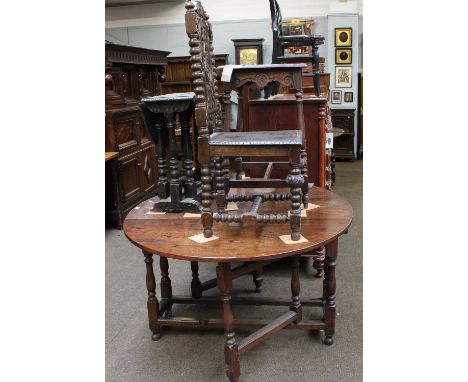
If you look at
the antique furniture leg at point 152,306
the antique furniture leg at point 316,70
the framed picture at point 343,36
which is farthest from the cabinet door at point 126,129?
the framed picture at point 343,36

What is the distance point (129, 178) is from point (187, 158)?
2331mm

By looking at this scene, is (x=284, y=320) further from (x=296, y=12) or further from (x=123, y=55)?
(x=296, y=12)

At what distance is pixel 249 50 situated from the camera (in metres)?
8.06

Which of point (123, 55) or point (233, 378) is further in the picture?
point (123, 55)

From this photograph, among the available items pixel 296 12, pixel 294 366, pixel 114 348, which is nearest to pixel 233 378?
pixel 294 366

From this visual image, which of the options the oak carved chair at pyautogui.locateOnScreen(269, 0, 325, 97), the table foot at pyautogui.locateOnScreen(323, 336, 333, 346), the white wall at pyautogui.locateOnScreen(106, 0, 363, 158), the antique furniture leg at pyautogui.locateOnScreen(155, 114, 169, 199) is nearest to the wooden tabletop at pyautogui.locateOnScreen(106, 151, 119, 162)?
the oak carved chair at pyautogui.locateOnScreen(269, 0, 325, 97)

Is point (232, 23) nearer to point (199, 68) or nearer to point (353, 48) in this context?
point (353, 48)

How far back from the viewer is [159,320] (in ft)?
8.50

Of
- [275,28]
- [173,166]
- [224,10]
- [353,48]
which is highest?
[224,10]

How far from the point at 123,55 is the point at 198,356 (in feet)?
11.1

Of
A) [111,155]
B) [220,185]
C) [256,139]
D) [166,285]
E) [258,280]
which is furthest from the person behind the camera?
[111,155]

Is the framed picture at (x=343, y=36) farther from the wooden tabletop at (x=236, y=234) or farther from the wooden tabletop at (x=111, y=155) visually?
the wooden tabletop at (x=236, y=234)

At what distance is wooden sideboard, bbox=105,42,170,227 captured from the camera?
4527 millimetres

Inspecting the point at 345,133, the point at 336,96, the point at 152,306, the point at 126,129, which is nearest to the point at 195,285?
the point at 152,306
